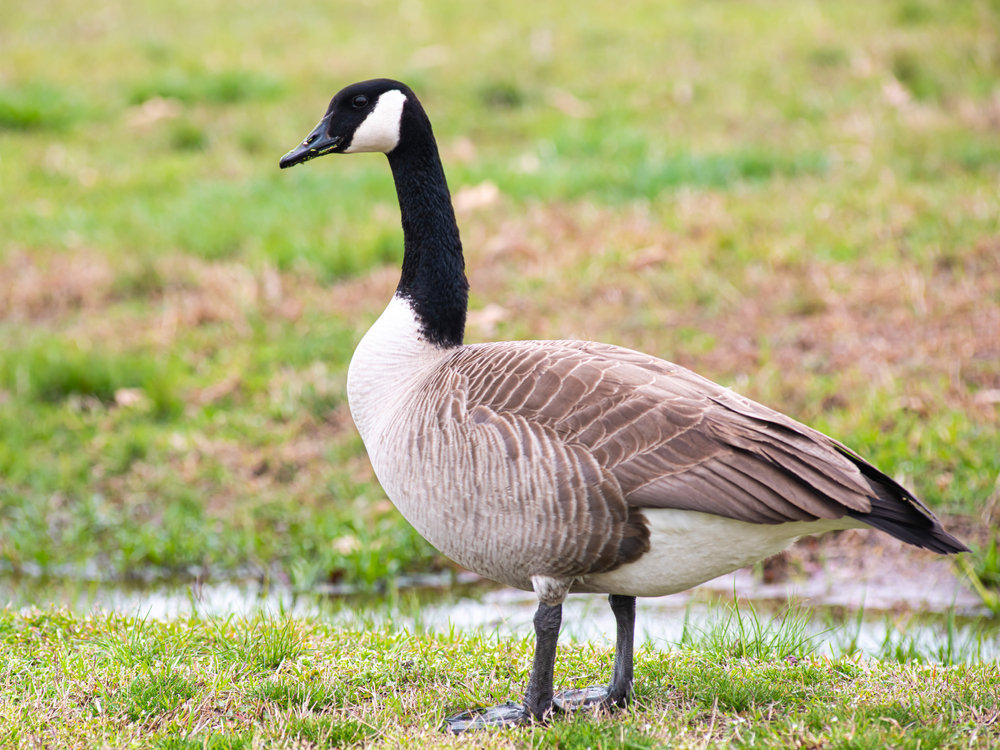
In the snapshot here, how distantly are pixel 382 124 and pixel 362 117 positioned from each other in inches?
3.2

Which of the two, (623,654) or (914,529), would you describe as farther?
(623,654)

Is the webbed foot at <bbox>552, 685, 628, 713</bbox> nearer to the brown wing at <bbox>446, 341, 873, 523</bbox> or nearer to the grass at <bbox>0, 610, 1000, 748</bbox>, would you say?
the grass at <bbox>0, 610, 1000, 748</bbox>

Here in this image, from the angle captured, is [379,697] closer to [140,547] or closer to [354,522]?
[354,522]

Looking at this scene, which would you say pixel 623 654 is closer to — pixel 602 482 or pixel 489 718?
pixel 489 718

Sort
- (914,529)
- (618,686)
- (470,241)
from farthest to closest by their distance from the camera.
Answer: (470,241) → (618,686) → (914,529)

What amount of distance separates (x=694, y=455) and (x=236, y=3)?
12876 mm

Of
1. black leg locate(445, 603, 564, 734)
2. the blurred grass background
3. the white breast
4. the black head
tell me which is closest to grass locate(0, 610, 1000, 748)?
black leg locate(445, 603, 564, 734)

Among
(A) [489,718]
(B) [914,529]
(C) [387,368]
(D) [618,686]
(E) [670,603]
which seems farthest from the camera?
(E) [670,603]

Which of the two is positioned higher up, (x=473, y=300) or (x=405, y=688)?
(x=473, y=300)

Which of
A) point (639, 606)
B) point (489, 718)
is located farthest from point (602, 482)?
point (639, 606)

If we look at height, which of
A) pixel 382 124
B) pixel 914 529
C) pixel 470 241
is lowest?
pixel 914 529

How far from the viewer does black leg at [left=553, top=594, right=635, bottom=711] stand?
3783 millimetres

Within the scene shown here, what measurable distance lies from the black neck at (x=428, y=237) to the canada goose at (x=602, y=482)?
1.25ft

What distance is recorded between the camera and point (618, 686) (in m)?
3.82
